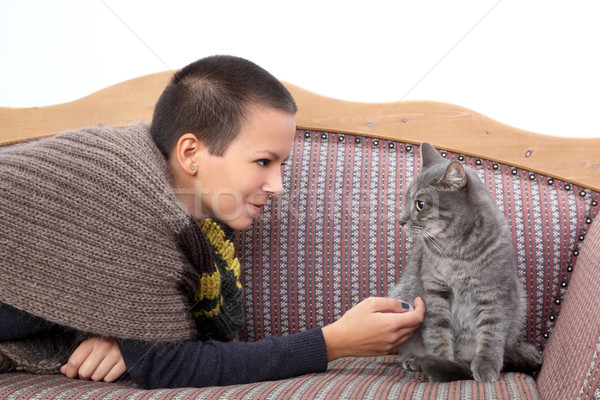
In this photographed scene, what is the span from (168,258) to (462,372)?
585 millimetres

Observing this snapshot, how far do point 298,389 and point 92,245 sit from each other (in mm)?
423

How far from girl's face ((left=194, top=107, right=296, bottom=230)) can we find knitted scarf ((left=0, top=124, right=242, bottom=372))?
12cm

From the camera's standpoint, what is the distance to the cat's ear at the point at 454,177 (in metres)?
1.11

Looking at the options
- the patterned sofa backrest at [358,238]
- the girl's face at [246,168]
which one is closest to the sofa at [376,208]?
the patterned sofa backrest at [358,238]

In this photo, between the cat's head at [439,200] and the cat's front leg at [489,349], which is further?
the cat's head at [439,200]

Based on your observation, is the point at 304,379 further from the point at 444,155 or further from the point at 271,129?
the point at 444,155

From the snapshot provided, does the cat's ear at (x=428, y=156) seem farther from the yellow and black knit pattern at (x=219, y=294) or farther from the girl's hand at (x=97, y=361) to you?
the girl's hand at (x=97, y=361)

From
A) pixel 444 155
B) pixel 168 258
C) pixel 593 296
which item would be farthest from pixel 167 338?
pixel 444 155

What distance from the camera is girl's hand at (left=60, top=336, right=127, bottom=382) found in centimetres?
98

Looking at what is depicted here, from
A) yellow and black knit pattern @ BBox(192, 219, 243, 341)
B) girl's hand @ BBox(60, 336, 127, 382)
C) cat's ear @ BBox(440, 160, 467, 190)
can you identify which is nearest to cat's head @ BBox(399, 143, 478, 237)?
cat's ear @ BBox(440, 160, 467, 190)

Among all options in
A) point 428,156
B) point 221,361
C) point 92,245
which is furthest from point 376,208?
point 92,245

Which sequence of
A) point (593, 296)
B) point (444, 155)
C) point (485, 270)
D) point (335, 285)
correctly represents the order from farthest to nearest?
point (444, 155)
point (335, 285)
point (485, 270)
point (593, 296)

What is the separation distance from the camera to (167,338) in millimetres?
968

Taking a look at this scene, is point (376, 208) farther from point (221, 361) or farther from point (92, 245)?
point (92, 245)
